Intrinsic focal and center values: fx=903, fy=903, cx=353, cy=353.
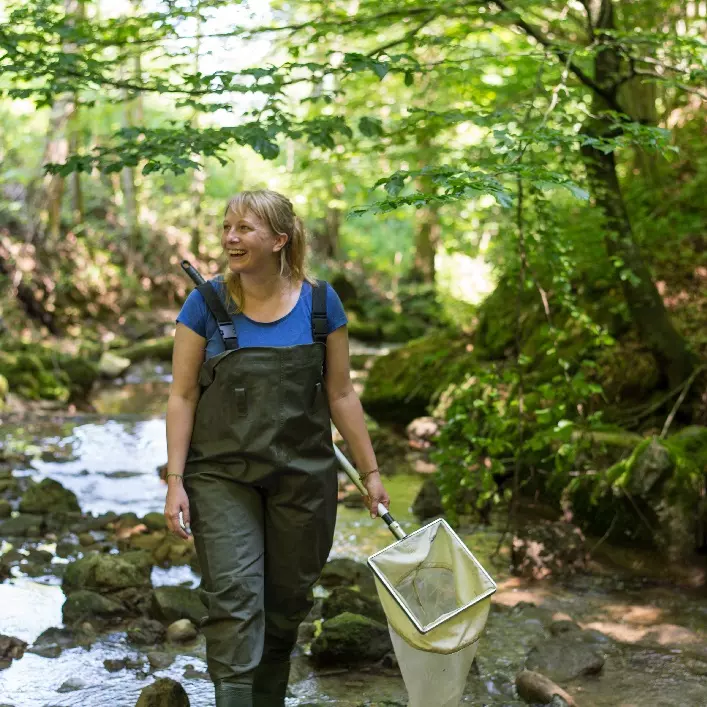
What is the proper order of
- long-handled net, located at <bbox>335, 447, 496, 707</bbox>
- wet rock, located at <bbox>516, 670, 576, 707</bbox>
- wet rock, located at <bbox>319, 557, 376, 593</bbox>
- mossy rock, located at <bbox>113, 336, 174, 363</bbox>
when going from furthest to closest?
1. mossy rock, located at <bbox>113, 336, 174, 363</bbox>
2. wet rock, located at <bbox>319, 557, 376, 593</bbox>
3. wet rock, located at <bbox>516, 670, 576, 707</bbox>
4. long-handled net, located at <bbox>335, 447, 496, 707</bbox>

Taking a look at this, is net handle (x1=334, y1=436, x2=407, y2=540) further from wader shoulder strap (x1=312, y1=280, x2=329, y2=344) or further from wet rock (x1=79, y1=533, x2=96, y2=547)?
wet rock (x1=79, y1=533, x2=96, y2=547)

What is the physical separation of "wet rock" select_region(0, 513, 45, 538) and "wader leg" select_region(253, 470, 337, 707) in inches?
141

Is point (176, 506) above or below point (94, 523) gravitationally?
above

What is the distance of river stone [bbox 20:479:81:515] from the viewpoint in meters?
6.89

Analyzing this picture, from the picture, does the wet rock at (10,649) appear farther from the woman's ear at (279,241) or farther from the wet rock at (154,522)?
the woman's ear at (279,241)

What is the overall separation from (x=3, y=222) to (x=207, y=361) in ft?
54.5

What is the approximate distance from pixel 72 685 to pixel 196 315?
1907 millimetres

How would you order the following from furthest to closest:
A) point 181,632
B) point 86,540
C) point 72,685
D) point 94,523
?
point 94,523, point 86,540, point 181,632, point 72,685

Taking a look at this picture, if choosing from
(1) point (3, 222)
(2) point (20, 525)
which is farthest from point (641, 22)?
(1) point (3, 222)

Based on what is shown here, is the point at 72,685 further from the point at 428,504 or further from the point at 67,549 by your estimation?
the point at 428,504

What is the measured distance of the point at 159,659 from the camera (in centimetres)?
423

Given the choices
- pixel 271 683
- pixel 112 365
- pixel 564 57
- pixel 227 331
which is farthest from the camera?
pixel 112 365

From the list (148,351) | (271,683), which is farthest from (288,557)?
(148,351)

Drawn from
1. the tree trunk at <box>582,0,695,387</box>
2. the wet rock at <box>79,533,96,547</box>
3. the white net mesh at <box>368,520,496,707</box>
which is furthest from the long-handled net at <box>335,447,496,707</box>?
the wet rock at <box>79,533,96,547</box>
